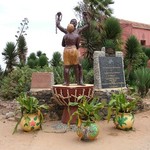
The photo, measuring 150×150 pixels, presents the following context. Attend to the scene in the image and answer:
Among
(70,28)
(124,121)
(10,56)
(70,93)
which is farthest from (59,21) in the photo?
(10,56)

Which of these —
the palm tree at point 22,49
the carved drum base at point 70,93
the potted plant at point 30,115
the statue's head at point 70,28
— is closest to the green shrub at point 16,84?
the palm tree at point 22,49

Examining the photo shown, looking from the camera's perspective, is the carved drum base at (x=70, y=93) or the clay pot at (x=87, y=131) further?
the carved drum base at (x=70, y=93)

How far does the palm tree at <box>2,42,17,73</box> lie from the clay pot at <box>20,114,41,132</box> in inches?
326

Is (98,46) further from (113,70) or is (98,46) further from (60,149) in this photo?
(60,149)

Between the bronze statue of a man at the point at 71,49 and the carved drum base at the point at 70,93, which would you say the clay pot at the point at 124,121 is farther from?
the bronze statue of a man at the point at 71,49

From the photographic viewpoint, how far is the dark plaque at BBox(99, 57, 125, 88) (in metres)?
8.58

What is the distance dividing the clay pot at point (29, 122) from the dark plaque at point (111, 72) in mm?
2720

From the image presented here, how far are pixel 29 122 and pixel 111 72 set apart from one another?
3386 mm

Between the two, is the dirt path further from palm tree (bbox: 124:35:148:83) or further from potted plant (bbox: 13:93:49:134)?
palm tree (bbox: 124:35:148:83)

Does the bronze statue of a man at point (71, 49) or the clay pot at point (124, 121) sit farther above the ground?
the bronze statue of a man at point (71, 49)

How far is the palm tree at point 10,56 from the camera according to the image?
14.1m

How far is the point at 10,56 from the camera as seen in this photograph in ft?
46.9

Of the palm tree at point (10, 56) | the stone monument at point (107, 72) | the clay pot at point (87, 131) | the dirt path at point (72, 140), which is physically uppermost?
the palm tree at point (10, 56)

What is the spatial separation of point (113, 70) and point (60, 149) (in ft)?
13.7
